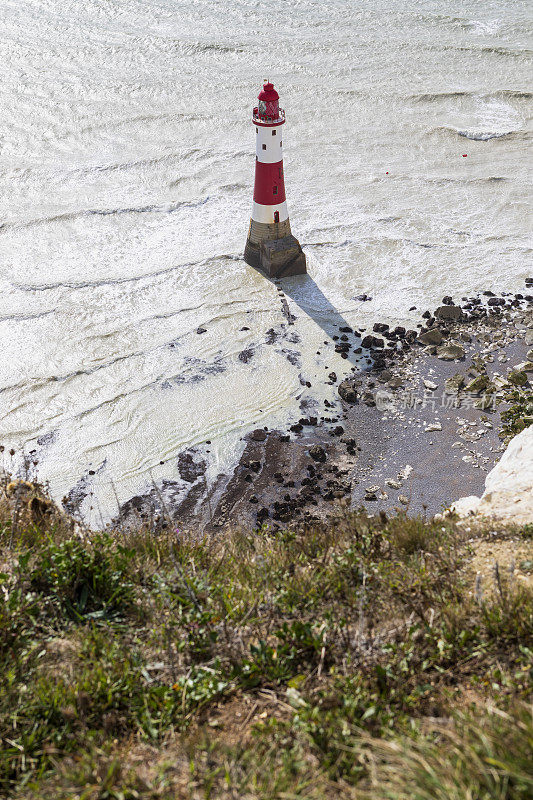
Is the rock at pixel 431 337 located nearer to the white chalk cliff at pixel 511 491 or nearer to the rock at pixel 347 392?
the rock at pixel 347 392

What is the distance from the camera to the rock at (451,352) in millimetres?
11859

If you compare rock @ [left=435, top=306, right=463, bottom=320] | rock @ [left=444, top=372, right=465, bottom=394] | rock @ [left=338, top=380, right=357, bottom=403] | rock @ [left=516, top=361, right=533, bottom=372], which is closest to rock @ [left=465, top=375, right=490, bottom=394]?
rock @ [left=444, top=372, right=465, bottom=394]

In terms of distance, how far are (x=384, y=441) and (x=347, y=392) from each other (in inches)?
45.7

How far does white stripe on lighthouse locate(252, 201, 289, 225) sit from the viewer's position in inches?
558

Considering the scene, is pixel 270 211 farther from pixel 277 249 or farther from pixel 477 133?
pixel 477 133

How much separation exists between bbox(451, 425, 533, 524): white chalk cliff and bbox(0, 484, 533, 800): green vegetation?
1.29 m

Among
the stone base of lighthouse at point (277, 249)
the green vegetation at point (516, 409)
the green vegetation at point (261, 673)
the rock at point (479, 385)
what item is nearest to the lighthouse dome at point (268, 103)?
the stone base of lighthouse at point (277, 249)

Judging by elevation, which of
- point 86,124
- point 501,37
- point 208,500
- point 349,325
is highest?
point 501,37

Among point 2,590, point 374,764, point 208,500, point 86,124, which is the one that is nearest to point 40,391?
point 208,500

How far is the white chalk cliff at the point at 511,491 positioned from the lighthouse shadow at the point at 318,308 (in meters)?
3.87

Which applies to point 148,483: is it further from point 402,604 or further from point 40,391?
point 402,604

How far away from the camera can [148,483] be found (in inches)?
396

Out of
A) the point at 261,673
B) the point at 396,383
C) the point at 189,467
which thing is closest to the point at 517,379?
the point at 396,383

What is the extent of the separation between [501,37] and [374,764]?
92.1ft
